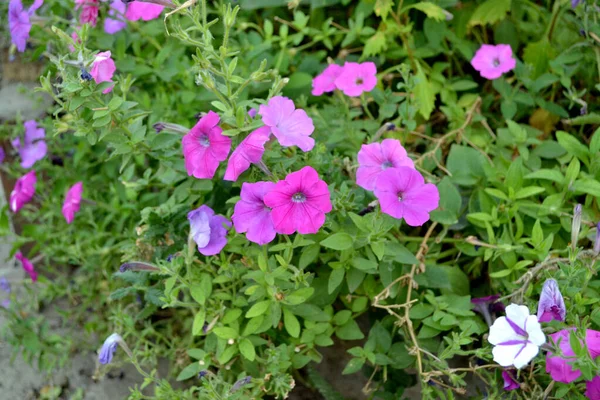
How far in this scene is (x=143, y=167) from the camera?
79.0 inches

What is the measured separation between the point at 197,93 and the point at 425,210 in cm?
86

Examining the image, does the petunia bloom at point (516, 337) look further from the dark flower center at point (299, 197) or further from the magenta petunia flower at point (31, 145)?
the magenta petunia flower at point (31, 145)

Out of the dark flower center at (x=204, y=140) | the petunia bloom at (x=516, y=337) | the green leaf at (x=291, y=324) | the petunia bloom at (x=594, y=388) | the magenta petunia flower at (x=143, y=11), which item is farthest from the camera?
the magenta petunia flower at (x=143, y=11)

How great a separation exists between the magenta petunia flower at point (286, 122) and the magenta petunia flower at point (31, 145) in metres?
1.03

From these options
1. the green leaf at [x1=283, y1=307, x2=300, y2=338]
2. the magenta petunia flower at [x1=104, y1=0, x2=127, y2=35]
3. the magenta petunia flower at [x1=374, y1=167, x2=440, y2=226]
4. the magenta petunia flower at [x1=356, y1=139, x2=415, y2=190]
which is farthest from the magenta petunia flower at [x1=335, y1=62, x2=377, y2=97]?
the magenta petunia flower at [x1=104, y1=0, x2=127, y2=35]

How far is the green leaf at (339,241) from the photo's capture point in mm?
1340

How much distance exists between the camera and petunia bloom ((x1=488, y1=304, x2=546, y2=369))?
111 centimetres

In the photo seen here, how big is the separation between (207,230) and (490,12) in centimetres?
120

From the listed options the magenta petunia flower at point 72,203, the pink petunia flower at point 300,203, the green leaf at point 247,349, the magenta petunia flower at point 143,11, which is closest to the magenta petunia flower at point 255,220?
the pink petunia flower at point 300,203

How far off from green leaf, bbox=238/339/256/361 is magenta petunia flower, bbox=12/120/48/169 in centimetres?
99

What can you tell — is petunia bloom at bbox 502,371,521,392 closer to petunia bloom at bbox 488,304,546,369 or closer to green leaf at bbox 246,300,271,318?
petunia bloom at bbox 488,304,546,369

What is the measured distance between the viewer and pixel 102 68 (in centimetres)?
133

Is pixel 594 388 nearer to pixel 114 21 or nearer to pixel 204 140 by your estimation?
pixel 204 140

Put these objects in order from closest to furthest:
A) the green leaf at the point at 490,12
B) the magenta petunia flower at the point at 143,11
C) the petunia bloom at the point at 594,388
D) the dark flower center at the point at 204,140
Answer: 1. the petunia bloom at the point at 594,388
2. the dark flower center at the point at 204,140
3. the magenta petunia flower at the point at 143,11
4. the green leaf at the point at 490,12
